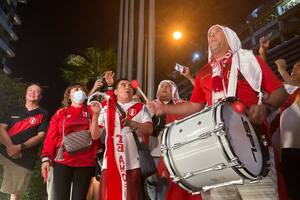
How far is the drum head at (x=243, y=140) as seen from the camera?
2.24 metres

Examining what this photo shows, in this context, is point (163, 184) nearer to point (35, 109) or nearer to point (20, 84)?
point (35, 109)

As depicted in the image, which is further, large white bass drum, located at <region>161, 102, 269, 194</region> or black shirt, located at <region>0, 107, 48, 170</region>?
black shirt, located at <region>0, 107, 48, 170</region>

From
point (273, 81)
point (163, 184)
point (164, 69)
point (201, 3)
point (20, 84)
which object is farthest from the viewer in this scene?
point (20, 84)

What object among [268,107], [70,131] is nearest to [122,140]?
[70,131]

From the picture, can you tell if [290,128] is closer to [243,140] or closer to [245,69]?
[245,69]

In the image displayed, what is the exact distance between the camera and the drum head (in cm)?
224

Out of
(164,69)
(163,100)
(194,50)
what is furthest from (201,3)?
(163,100)

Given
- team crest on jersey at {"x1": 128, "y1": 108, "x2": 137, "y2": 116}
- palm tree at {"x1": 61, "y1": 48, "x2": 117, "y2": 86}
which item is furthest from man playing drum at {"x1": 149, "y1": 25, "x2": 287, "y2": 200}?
palm tree at {"x1": 61, "y1": 48, "x2": 117, "y2": 86}

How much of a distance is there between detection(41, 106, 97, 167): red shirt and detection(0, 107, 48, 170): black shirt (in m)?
0.45

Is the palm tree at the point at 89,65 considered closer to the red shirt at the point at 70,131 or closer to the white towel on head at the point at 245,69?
the red shirt at the point at 70,131

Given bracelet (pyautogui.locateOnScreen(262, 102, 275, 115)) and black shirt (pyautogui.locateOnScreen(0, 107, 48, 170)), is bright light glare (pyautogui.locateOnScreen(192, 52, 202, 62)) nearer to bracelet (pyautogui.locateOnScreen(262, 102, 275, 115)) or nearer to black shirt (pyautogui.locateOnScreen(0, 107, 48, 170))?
black shirt (pyautogui.locateOnScreen(0, 107, 48, 170))

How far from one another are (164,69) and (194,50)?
6.01 meters

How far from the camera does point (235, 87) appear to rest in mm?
2582

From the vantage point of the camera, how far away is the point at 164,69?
10516mm
